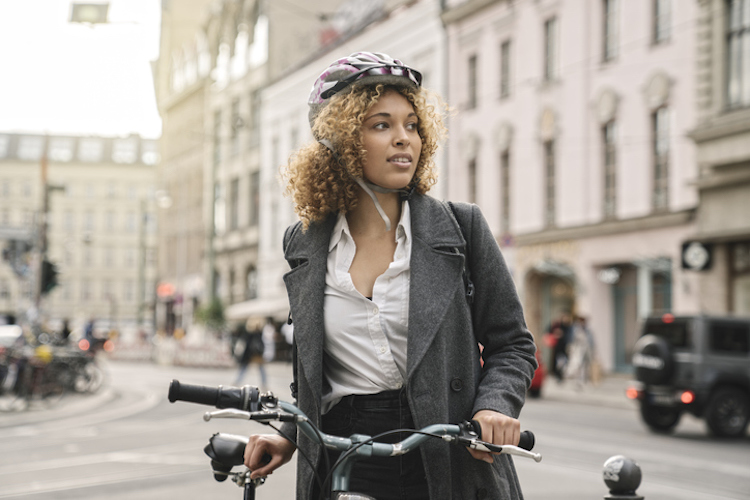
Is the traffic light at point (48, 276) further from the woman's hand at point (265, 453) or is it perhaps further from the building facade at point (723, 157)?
the woman's hand at point (265, 453)

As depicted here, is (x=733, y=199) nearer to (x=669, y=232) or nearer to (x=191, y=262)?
(x=669, y=232)

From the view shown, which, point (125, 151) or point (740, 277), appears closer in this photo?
point (740, 277)

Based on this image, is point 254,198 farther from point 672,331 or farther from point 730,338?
point 730,338

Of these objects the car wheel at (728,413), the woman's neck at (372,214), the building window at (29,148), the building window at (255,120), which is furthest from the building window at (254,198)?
the woman's neck at (372,214)

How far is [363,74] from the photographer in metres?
2.58

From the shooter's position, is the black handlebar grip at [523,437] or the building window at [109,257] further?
the building window at [109,257]

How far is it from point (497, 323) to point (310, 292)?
0.48 meters

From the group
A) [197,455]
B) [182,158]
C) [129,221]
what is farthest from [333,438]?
[129,221]

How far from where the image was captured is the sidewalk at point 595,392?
19.9 meters

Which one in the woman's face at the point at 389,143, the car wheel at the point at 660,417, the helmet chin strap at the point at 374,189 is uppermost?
the woman's face at the point at 389,143

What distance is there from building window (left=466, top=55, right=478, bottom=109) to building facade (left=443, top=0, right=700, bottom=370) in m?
0.03

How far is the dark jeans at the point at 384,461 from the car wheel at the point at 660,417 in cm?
1260


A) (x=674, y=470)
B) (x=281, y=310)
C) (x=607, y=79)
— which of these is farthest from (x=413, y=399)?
(x=281, y=310)

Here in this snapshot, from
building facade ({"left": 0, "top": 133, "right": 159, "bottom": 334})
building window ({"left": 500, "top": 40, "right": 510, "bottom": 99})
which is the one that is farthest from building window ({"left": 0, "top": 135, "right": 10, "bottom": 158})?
building window ({"left": 500, "top": 40, "right": 510, "bottom": 99})
